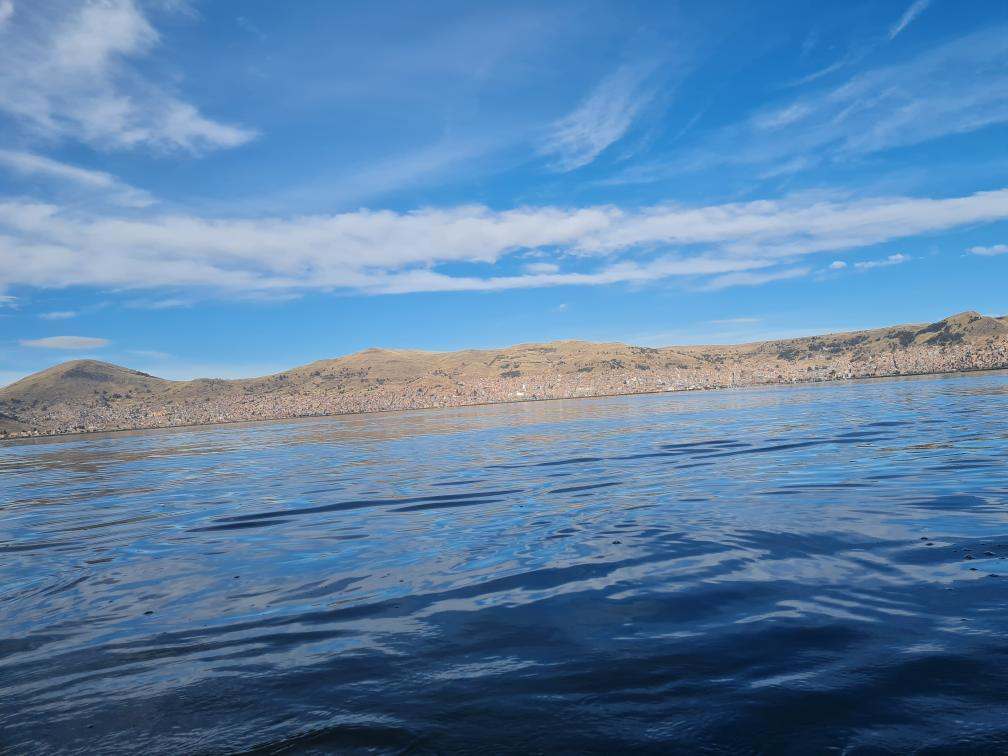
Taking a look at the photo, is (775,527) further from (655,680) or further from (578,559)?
(655,680)

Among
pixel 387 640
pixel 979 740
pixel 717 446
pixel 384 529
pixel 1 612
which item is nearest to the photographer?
pixel 979 740

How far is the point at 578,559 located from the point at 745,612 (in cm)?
312

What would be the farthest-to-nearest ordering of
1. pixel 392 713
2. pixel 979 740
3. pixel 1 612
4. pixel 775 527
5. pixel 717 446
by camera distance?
pixel 717 446 < pixel 775 527 < pixel 1 612 < pixel 392 713 < pixel 979 740

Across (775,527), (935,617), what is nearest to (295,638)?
(935,617)

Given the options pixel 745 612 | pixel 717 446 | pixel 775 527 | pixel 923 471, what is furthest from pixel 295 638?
pixel 717 446

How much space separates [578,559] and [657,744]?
528 centimetres

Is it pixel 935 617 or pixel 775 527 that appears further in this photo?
pixel 775 527

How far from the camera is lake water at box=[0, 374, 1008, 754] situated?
4.42m

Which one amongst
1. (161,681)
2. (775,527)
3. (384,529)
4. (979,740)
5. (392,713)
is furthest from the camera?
(384,529)

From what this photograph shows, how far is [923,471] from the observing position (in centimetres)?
1523

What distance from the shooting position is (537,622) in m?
6.74

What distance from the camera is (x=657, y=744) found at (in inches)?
160

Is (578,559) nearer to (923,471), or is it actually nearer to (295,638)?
(295,638)

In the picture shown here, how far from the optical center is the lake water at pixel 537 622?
442 centimetres
